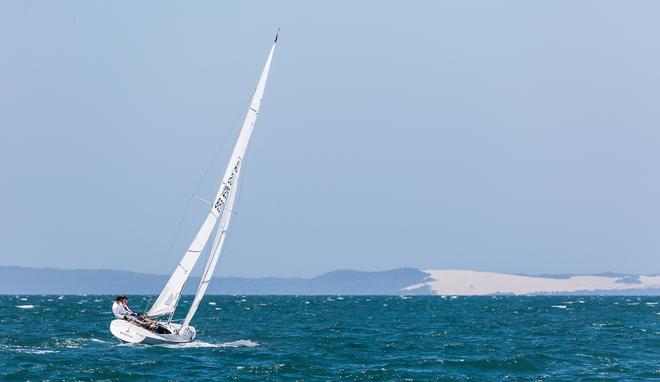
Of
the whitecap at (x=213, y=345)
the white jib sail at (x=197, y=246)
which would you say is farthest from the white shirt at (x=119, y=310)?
the whitecap at (x=213, y=345)

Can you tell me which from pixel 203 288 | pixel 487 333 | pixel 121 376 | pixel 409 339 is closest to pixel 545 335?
pixel 487 333

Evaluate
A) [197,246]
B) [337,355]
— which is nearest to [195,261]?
[197,246]

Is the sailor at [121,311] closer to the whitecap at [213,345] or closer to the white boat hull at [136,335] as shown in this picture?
the white boat hull at [136,335]

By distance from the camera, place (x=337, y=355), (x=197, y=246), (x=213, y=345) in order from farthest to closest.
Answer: (x=213, y=345), (x=197, y=246), (x=337, y=355)

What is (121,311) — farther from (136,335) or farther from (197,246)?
(197,246)

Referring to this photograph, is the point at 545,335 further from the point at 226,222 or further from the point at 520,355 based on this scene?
the point at 226,222

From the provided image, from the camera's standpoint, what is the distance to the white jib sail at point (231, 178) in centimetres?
5556

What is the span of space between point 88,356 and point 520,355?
21.4 metres

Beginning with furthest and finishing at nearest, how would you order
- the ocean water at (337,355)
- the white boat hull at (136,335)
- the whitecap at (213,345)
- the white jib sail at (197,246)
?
the white jib sail at (197,246) < the whitecap at (213,345) < the white boat hull at (136,335) < the ocean water at (337,355)

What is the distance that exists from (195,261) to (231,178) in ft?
16.2

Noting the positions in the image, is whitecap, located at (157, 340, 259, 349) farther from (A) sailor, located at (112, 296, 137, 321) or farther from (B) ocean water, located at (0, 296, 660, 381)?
(A) sailor, located at (112, 296, 137, 321)

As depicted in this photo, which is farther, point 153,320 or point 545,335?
point 545,335

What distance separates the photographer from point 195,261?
183ft

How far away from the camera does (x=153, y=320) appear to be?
54656mm
